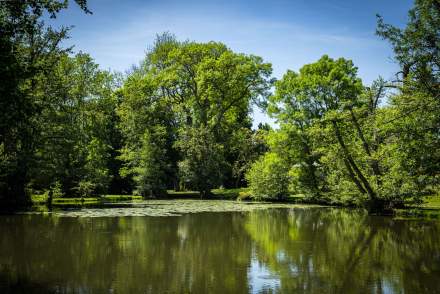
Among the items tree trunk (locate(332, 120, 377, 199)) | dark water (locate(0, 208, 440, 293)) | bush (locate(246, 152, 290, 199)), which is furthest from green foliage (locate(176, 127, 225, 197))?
dark water (locate(0, 208, 440, 293))

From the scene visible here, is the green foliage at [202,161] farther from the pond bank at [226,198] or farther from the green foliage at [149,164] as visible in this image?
the green foliage at [149,164]

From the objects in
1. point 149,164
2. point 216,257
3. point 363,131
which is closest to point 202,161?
point 149,164

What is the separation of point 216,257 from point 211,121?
130ft

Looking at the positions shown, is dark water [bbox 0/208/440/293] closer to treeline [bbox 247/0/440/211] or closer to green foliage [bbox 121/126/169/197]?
treeline [bbox 247/0/440/211]

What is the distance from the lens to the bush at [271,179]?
4003 cm

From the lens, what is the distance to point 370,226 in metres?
20.8

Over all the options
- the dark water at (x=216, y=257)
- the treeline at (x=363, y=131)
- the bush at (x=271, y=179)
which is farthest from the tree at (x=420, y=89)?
the bush at (x=271, y=179)

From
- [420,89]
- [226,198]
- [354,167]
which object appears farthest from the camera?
[226,198]

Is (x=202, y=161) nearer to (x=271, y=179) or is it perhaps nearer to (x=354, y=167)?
(x=271, y=179)

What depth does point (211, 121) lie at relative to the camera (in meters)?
51.8

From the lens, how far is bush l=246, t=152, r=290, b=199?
40031mm

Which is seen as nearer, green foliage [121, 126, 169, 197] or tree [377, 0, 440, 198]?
tree [377, 0, 440, 198]

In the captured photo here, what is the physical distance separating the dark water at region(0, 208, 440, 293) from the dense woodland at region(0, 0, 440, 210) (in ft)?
12.7

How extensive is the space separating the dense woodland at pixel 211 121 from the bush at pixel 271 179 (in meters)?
0.11
